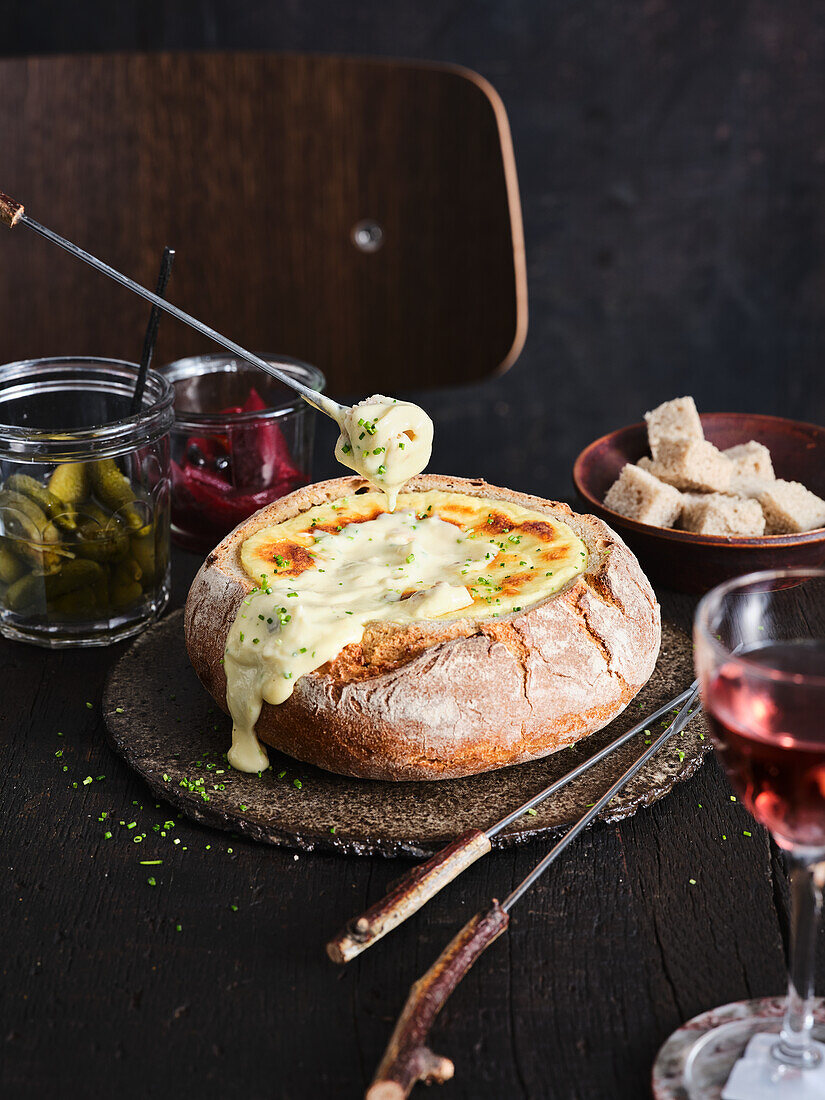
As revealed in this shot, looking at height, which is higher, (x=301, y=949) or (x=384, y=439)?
(x=384, y=439)

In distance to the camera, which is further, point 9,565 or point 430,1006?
point 9,565

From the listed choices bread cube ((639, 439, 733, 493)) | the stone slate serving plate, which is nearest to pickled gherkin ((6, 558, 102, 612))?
the stone slate serving plate

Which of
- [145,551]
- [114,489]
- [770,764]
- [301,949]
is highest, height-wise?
[770,764]

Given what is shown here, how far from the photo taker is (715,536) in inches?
68.4

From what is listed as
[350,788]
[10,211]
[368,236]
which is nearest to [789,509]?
[350,788]

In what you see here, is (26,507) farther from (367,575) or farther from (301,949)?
(301,949)

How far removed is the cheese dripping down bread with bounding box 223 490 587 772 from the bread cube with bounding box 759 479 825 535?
0.45 m

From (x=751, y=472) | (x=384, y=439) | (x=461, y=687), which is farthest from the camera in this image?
(x=751, y=472)

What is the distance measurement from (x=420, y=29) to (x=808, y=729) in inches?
114

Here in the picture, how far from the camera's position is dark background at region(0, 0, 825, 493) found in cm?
318

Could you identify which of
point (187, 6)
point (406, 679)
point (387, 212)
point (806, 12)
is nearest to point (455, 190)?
point (387, 212)

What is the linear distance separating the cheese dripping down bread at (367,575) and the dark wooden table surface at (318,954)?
20 cm

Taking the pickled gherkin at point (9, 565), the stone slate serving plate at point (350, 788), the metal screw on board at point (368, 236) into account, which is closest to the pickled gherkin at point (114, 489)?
the pickled gherkin at point (9, 565)

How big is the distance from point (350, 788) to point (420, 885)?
286mm
